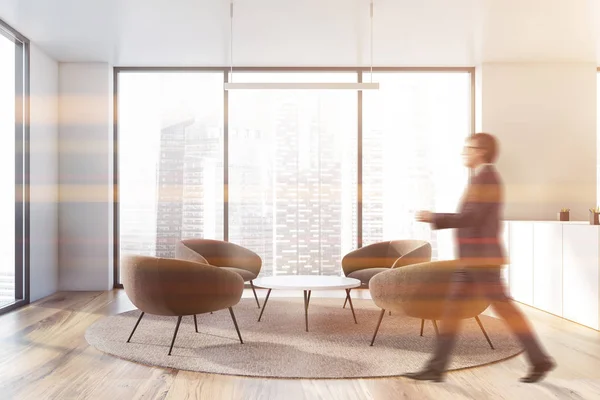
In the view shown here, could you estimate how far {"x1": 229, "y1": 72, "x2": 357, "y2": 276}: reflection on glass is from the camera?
7.64 m

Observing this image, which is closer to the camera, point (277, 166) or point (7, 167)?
point (7, 167)

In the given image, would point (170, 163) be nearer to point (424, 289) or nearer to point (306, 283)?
point (306, 283)

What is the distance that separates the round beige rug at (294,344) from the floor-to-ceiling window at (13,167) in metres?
1.42

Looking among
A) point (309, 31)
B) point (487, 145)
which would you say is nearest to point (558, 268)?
point (487, 145)

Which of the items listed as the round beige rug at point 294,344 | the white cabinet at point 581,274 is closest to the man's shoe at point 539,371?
the round beige rug at point 294,344

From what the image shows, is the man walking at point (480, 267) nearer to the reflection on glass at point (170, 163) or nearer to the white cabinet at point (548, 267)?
the white cabinet at point (548, 267)

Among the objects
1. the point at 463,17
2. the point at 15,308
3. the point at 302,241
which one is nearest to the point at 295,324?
the point at 302,241

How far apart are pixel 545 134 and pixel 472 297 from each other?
470cm

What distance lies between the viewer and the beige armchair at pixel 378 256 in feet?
18.3

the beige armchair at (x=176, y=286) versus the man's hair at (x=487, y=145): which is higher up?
the man's hair at (x=487, y=145)

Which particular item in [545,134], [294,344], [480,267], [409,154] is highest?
[545,134]

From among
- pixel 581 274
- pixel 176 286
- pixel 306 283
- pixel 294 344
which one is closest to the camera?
pixel 176 286

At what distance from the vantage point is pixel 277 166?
7.68m

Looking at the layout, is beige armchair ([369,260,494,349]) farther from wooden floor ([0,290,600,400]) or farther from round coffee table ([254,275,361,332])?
round coffee table ([254,275,361,332])
